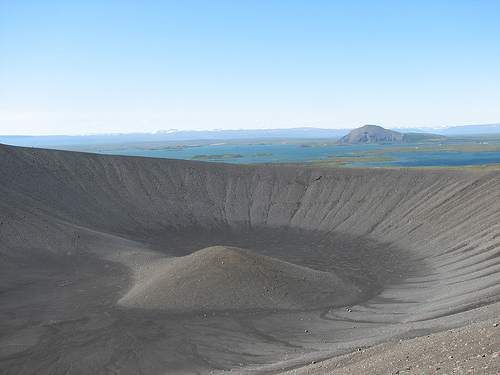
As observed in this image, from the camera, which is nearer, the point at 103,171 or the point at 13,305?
the point at 13,305

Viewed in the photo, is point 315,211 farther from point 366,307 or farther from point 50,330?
point 50,330

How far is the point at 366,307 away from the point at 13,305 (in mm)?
18507

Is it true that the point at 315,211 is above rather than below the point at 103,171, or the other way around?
below

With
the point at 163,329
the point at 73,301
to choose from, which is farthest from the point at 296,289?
the point at 73,301

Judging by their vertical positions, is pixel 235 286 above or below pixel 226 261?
below

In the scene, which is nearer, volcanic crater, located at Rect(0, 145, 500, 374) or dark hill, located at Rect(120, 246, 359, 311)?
volcanic crater, located at Rect(0, 145, 500, 374)

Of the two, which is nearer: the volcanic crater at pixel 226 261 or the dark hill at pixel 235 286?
the volcanic crater at pixel 226 261

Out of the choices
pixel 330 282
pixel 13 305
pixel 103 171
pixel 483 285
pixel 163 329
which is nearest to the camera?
pixel 163 329

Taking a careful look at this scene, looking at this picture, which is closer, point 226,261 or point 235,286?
point 235,286

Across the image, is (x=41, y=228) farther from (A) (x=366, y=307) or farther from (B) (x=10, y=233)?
(A) (x=366, y=307)

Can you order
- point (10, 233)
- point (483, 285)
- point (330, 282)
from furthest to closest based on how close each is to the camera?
point (10, 233) → point (330, 282) → point (483, 285)

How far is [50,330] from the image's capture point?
812 inches

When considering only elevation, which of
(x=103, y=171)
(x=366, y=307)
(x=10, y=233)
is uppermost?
(x=103, y=171)

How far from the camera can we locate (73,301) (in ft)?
79.9
